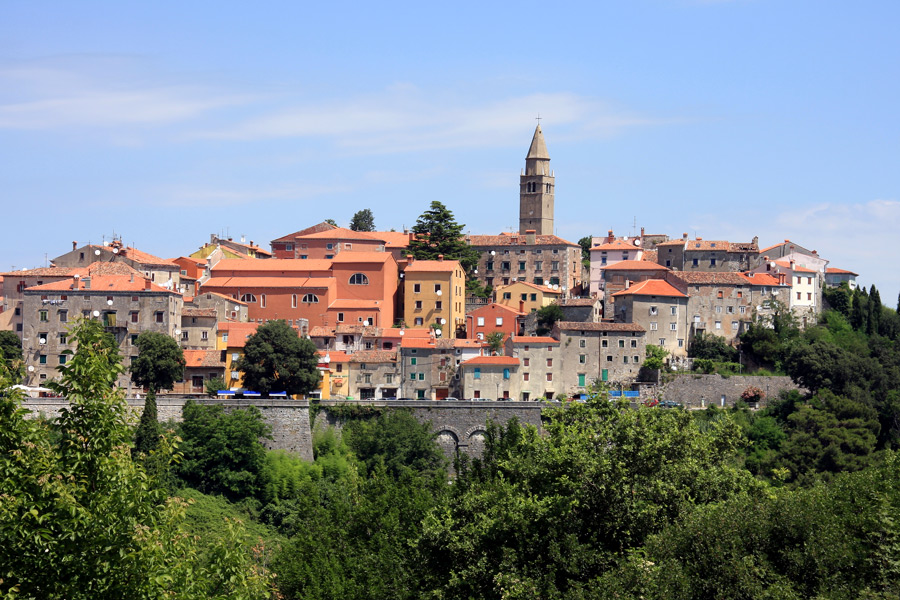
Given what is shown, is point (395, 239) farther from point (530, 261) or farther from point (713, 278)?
point (713, 278)

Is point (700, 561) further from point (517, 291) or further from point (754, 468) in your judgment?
point (517, 291)

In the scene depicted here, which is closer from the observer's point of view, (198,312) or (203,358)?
(203,358)

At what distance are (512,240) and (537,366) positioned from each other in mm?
17153

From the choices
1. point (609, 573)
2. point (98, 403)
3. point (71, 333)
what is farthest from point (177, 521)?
point (609, 573)

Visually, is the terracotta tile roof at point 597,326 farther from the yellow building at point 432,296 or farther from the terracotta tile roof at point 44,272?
the terracotta tile roof at point 44,272

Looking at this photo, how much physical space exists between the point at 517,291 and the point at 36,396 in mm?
30165

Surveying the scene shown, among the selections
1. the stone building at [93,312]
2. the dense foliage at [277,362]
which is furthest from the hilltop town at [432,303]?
the dense foliage at [277,362]

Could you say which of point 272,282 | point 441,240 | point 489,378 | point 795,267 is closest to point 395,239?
point 441,240

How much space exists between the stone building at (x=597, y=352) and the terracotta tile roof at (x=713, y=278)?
5.40m

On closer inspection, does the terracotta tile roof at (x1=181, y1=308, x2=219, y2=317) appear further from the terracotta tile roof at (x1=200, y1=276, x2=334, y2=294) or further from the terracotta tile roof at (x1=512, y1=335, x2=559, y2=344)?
the terracotta tile roof at (x1=512, y1=335, x2=559, y2=344)

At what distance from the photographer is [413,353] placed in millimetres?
63438

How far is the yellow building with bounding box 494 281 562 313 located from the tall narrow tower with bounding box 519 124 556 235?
15993mm

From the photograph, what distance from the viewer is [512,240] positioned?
7981 cm

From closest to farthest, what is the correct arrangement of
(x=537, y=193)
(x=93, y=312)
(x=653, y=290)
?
(x=93, y=312), (x=653, y=290), (x=537, y=193)
